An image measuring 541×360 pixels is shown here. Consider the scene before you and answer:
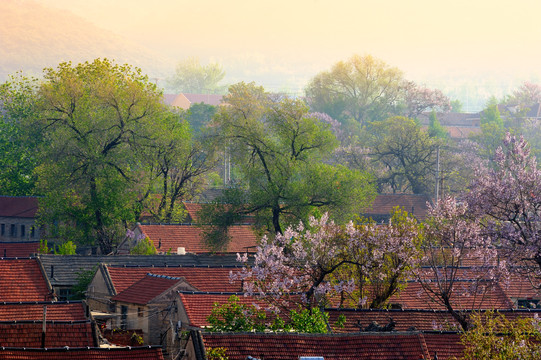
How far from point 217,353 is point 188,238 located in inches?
1441

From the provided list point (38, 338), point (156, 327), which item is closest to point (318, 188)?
point (156, 327)

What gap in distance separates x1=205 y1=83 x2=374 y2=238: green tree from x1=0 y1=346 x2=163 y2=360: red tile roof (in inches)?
1266

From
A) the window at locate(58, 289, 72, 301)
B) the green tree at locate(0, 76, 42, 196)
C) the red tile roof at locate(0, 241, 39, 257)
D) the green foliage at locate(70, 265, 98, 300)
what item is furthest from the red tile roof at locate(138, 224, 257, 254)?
the green tree at locate(0, 76, 42, 196)

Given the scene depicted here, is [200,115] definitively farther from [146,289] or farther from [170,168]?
[146,289]

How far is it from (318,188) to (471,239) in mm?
24894

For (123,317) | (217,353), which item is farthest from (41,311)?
(217,353)

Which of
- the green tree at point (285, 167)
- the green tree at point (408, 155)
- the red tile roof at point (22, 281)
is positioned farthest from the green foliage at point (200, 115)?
the red tile roof at point (22, 281)

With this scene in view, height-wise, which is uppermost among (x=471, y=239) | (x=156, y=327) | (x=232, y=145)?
(x=232, y=145)

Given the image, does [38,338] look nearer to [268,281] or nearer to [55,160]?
[268,281]

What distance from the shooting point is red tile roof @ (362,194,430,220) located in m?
86.6

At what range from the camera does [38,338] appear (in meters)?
32.8

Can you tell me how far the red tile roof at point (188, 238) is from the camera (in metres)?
63.1

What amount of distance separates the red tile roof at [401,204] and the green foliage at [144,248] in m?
30.3

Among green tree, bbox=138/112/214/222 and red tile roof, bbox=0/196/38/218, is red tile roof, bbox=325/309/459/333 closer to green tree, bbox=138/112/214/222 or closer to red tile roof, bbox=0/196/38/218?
green tree, bbox=138/112/214/222
